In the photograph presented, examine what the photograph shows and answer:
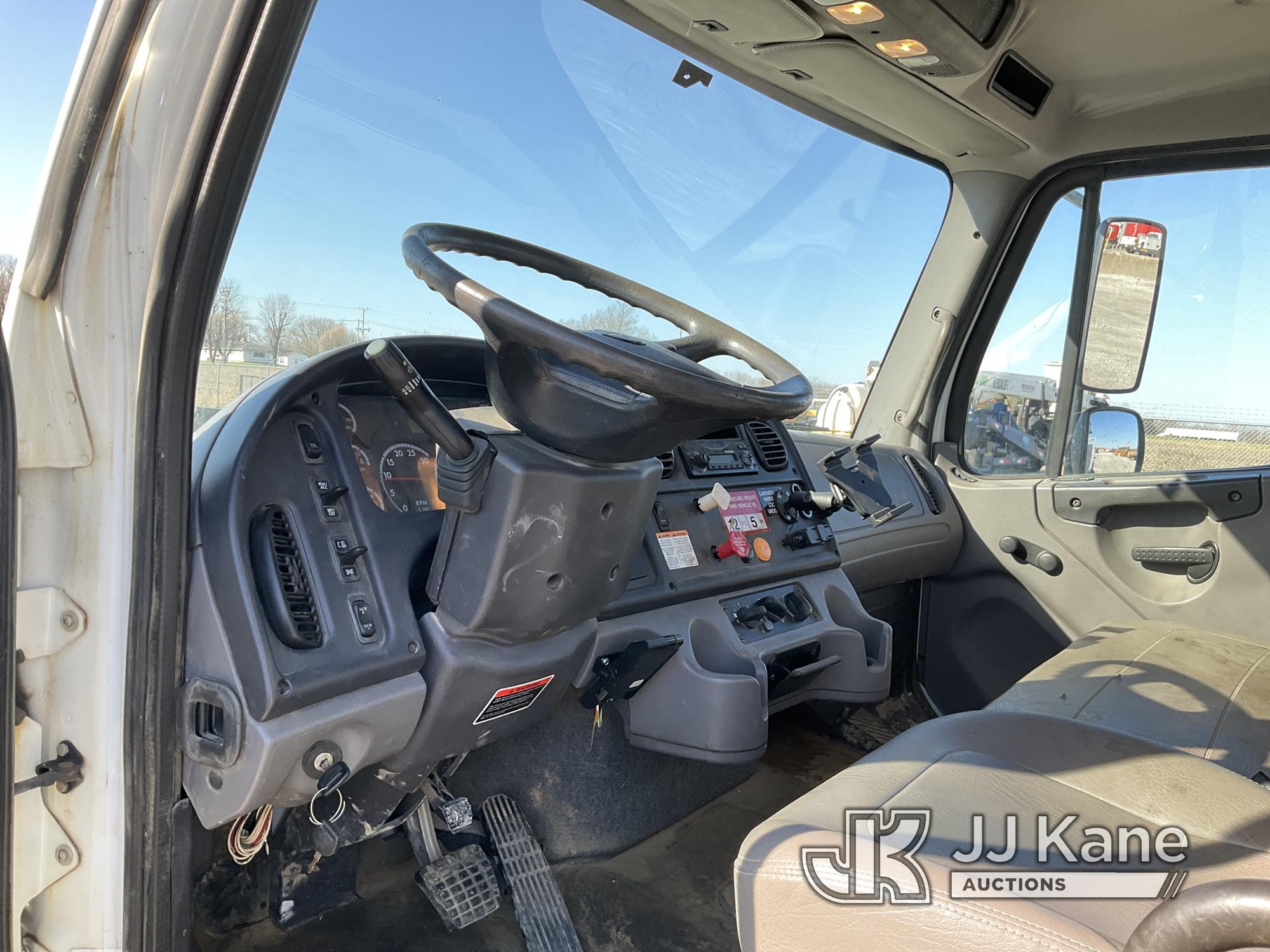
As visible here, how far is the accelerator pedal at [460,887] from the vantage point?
1838mm

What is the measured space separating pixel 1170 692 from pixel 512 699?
4.18 ft

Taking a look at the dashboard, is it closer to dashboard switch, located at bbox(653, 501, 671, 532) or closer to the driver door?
dashboard switch, located at bbox(653, 501, 671, 532)

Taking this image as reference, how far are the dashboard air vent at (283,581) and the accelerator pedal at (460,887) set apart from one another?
2.82 ft

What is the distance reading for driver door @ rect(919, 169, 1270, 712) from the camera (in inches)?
95.4

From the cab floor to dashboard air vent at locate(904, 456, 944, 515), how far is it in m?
1.07

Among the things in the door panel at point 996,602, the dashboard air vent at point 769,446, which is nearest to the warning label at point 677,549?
the dashboard air vent at point 769,446

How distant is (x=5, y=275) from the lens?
1.13 m

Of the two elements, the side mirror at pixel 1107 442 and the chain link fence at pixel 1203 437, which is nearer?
the chain link fence at pixel 1203 437

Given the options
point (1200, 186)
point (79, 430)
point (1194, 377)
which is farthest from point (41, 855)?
point (1200, 186)

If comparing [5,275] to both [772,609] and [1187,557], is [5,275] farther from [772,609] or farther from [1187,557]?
[1187,557]

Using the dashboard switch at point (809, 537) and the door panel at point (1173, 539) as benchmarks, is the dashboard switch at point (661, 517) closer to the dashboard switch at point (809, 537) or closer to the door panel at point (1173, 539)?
the dashboard switch at point (809, 537)

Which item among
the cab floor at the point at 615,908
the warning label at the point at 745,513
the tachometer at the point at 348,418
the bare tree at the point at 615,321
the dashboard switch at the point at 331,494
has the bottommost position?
the cab floor at the point at 615,908

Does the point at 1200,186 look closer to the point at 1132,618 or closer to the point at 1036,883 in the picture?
the point at 1132,618

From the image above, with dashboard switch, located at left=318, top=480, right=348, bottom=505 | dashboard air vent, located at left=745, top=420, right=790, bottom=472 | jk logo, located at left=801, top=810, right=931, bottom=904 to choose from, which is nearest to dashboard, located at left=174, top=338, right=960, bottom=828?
dashboard switch, located at left=318, top=480, right=348, bottom=505
